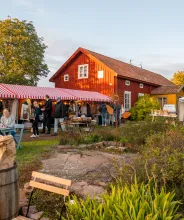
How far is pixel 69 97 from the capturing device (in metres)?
16.1

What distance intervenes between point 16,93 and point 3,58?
45.7 ft

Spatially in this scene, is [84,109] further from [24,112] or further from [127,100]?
[127,100]

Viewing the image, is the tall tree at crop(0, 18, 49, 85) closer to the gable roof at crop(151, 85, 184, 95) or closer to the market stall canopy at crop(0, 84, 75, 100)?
the market stall canopy at crop(0, 84, 75, 100)

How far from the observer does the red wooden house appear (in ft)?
66.9

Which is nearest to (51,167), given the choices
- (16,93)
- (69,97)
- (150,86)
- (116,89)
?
(16,93)

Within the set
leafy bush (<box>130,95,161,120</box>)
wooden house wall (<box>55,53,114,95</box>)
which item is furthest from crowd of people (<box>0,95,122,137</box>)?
wooden house wall (<box>55,53,114,95</box>)

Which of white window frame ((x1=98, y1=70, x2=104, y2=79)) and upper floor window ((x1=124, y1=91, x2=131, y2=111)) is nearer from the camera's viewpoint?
white window frame ((x1=98, y1=70, x2=104, y2=79))

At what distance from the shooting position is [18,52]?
2534 centimetres

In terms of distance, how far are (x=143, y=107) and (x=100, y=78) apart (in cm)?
450

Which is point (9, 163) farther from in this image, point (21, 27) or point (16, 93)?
point (21, 27)

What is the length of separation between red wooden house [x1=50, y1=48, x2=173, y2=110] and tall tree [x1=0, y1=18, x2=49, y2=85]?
3.88 meters

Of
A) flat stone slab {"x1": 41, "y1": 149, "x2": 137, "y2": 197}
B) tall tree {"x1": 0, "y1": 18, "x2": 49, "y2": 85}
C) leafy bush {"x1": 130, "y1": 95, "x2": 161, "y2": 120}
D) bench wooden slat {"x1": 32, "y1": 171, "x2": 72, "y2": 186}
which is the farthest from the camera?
tall tree {"x1": 0, "y1": 18, "x2": 49, "y2": 85}

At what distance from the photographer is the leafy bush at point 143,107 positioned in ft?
65.4

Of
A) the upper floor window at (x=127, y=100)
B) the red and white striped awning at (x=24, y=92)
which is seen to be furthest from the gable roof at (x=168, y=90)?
the red and white striped awning at (x=24, y=92)
